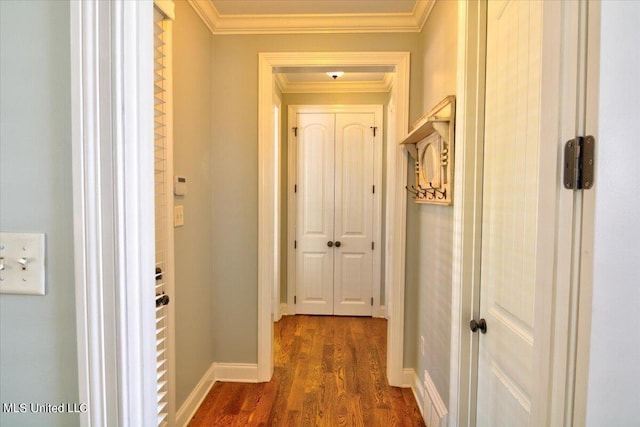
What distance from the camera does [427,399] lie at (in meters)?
→ 1.88

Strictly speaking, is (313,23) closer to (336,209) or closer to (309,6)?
(309,6)

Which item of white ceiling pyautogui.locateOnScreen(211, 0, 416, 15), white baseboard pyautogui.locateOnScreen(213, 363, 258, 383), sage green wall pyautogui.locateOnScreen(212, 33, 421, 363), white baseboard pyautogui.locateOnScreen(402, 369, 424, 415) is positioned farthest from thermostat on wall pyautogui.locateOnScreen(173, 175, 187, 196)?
white baseboard pyautogui.locateOnScreen(402, 369, 424, 415)

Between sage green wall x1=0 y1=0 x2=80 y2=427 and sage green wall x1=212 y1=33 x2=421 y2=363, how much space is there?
1.73 metres

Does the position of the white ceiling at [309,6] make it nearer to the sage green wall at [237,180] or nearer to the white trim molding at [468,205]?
the sage green wall at [237,180]

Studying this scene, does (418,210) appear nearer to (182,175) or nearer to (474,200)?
(474,200)

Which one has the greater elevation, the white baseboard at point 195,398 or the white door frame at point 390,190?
the white door frame at point 390,190

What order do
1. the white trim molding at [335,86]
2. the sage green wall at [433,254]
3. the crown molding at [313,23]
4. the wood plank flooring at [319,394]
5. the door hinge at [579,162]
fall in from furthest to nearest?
the white trim molding at [335,86]
the crown molding at [313,23]
the wood plank flooring at [319,394]
the sage green wall at [433,254]
the door hinge at [579,162]

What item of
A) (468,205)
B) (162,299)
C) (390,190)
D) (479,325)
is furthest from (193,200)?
(479,325)

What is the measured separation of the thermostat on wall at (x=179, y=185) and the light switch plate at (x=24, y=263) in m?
1.17

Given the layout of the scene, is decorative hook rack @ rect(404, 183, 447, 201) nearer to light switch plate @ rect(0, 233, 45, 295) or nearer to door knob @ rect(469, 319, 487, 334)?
door knob @ rect(469, 319, 487, 334)

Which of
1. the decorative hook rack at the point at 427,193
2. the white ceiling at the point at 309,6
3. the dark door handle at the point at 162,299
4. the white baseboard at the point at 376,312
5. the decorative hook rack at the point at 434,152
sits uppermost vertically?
the white ceiling at the point at 309,6

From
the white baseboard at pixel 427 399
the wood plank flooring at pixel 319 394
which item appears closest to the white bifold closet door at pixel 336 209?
the wood plank flooring at pixel 319 394

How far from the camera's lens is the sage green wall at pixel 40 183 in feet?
1.93

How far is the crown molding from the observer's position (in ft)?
7.18
